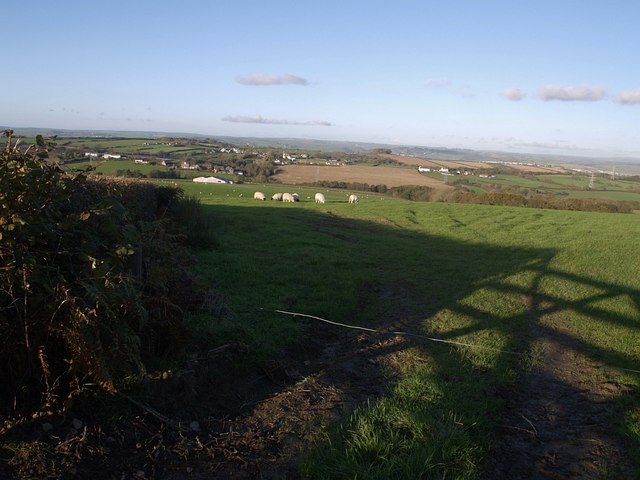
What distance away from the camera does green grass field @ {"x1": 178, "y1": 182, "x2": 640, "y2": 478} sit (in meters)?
3.75

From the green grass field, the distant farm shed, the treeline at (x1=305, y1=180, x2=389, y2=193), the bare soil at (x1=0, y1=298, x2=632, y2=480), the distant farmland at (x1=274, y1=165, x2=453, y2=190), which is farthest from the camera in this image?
the distant farmland at (x1=274, y1=165, x2=453, y2=190)

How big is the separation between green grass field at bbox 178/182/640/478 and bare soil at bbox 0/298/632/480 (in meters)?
0.20

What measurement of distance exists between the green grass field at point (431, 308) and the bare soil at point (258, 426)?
20 cm

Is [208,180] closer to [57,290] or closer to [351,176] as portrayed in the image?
[351,176]

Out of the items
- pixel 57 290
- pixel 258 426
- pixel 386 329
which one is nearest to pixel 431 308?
pixel 386 329

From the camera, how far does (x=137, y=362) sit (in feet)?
13.0

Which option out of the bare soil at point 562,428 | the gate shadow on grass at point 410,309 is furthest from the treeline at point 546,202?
the bare soil at point 562,428

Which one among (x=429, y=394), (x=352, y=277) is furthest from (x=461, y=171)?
(x=429, y=394)

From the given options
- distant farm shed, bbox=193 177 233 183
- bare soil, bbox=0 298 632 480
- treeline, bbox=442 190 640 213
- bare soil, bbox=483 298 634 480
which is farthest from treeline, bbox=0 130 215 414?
treeline, bbox=442 190 640 213

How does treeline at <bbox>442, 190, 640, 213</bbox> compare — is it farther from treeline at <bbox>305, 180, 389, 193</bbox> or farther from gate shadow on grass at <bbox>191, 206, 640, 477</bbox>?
gate shadow on grass at <bbox>191, 206, 640, 477</bbox>

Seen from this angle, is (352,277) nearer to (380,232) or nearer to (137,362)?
(137,362)

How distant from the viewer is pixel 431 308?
7.71 metres

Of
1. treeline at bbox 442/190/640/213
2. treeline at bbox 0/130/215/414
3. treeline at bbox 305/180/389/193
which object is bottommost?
treeline at bbox 305/180/389/193

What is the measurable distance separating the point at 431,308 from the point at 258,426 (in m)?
4.19
